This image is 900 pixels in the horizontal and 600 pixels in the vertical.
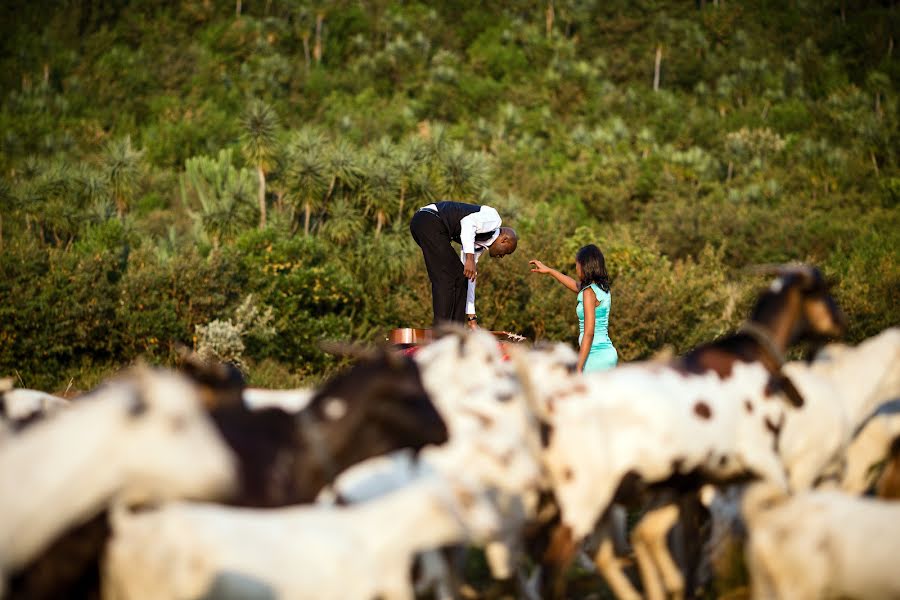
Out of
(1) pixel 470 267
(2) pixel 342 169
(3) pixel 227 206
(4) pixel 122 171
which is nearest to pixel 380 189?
(2) pixel 342 169

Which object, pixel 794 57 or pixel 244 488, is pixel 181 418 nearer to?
pixel 244 488

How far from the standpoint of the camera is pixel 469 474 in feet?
25.2

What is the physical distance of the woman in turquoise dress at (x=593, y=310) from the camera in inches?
453

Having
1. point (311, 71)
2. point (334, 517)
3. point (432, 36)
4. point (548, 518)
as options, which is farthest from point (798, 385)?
point (432, 36)

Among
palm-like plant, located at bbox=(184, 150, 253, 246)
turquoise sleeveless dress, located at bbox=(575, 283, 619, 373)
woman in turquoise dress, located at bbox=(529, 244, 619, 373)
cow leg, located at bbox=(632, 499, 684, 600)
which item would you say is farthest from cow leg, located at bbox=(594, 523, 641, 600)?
palm-like plant, located at bbox=(184, 150, 253, 246)

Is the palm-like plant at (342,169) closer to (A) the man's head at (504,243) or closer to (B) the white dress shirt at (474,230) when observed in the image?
(B) the white dress shirt at (474,230)

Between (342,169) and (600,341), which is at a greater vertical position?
(600,341)

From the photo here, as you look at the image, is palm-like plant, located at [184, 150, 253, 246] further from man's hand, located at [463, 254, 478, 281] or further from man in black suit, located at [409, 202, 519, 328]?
man's hand, located at [463, 254, 478, 281]

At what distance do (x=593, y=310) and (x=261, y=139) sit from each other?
2409cm

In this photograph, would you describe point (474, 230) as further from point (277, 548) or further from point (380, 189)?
point (380, 189)

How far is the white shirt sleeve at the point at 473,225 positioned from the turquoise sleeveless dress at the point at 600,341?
4.74 feet

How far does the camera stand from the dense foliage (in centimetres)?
2770

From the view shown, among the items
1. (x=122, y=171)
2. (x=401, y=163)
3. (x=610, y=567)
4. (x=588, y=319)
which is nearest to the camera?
(x=610, y=567)

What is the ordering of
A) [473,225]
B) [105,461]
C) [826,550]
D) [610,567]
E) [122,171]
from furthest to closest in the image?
[122,171] → [473,225] → [610,567] → [826,550] → [105,461]
